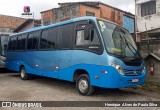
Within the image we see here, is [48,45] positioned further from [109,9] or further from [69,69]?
[109,9]

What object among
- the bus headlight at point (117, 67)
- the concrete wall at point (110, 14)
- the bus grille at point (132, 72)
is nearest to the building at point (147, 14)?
the concrete wall at point (110, 14)

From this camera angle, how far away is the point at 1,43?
55.7 feet

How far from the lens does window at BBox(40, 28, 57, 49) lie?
1041 centimetres

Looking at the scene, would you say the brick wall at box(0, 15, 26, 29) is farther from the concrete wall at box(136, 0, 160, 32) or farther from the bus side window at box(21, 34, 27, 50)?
the bus side window at box(21, 34, 27, 50)

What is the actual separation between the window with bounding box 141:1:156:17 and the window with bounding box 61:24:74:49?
12795 mm

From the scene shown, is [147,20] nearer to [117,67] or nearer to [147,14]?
[147,14]

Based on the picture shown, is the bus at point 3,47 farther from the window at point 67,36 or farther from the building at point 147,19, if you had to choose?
the building at point 147,19

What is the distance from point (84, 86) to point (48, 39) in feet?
11.5

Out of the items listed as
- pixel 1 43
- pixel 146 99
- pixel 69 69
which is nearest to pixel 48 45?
pixel 69 69

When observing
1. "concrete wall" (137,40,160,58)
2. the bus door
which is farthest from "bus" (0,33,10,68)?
"concrete wall" (137,40,160,58)

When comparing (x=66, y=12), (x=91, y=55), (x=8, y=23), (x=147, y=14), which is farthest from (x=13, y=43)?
(x=8, y=23)

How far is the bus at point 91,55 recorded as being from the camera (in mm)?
7689

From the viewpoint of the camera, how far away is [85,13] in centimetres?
2520

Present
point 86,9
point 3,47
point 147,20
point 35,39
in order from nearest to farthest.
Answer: point 35,39, point 3,47, point 147,20, point 86,9
